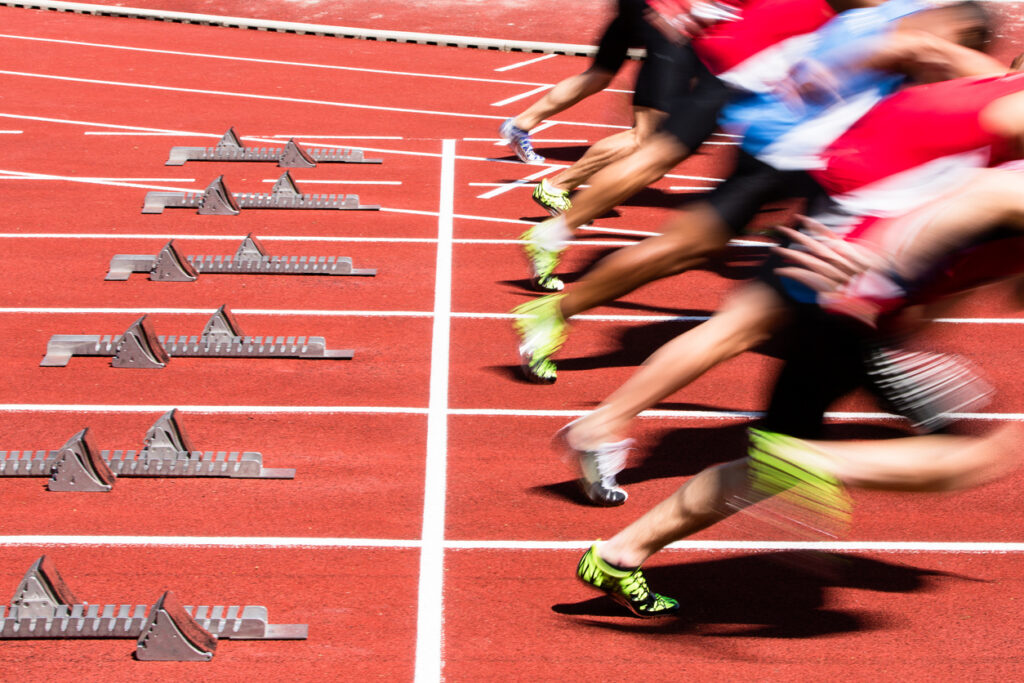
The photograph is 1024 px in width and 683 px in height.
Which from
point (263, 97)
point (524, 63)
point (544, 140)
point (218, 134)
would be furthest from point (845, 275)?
point (524, 63)

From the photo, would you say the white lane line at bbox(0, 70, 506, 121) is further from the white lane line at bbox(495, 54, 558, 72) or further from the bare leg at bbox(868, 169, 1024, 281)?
the bare leg at bbox(868, 169, 1024, 281)

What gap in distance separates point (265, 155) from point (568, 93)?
2329mm

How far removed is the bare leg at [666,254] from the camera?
3.97m

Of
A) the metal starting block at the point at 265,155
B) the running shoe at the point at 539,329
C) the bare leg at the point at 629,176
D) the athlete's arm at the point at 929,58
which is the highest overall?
the metal starting block at the point at 265,155

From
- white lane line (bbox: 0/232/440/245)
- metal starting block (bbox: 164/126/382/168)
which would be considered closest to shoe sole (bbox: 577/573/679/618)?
white lane line (bbox: 0/232/440/245)

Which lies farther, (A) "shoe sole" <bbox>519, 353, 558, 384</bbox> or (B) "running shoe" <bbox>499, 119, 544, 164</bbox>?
(B) "running shoe" <bbox>499, 119, 544, 164</bbox>

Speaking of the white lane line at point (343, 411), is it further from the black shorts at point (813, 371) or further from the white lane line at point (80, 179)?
the white lane line at point (80, 179)

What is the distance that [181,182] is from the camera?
783 centimetres

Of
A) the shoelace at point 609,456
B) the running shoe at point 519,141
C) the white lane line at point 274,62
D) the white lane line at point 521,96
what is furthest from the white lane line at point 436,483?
the white lane line at point 274,62

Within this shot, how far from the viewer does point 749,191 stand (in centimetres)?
385

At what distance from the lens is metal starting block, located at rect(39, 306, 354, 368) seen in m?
5.16

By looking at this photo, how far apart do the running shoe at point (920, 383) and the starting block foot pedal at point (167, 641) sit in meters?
1.94

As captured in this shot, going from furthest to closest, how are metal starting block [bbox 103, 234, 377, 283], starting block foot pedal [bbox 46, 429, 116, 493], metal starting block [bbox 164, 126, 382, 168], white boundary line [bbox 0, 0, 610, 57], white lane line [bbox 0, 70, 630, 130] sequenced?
white boundary line [bbox 0, 0, 610, 57] < white lane line [bbox 0, 70, 630, 130] < metal starting block [bbox 164, 126, 382, 168] < metal starting block [bbox 103, 234, 377, 283] < starting block foot pedal [bbox 46, 429, 116, 493]

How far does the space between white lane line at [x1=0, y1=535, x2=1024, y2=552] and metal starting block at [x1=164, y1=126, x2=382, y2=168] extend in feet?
15.3
